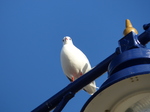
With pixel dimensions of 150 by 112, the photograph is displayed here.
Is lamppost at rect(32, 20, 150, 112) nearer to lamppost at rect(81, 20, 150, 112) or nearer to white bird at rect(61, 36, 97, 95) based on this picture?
lamppost at rect(81, 20, 150, 112)

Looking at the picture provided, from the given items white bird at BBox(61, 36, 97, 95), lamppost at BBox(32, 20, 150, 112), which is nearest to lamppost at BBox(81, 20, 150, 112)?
lamppost at BBox(32, 20, 150, 112)

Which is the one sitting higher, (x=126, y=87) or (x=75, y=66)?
(x=75, y=66)

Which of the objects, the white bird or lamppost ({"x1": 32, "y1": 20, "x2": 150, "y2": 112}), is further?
the white bird

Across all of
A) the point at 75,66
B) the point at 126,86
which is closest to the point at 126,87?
the point at 126,86

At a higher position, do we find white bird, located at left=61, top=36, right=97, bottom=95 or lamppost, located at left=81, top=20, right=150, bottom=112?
white bird, located at left=61, top=36, right=97, bottom=95

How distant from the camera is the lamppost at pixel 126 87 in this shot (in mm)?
1257

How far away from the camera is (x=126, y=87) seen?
4.23 feet

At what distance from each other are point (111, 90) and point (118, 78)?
0.06 meters

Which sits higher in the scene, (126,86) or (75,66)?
(75,66)

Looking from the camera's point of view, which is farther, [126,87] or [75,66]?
[75,66]

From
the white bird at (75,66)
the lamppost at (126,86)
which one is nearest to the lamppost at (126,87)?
the lamppost at (126,86)

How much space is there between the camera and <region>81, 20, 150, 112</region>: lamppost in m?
1.26

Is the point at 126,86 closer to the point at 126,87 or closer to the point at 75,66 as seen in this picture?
the point at 126,87

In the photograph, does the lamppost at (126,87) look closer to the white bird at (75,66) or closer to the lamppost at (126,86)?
the lamppost at (126,86)
